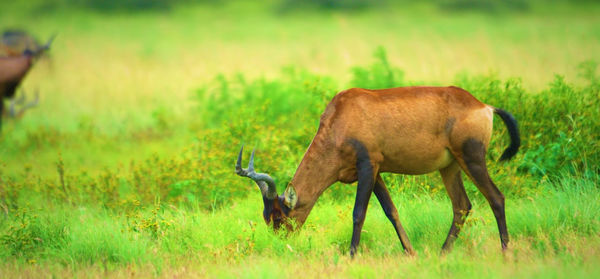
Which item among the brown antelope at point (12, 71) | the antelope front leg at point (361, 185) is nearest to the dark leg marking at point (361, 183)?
the antelope front leg at point (361, 185)

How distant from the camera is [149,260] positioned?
6.75 meters

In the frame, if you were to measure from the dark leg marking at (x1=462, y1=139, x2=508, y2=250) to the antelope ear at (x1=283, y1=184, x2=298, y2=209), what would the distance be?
1797 millimetres

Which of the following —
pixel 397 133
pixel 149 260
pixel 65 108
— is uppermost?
pixel 397 133

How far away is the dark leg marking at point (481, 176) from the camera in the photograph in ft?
22.2

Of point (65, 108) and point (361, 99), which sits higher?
point (361, 99)

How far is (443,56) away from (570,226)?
15.6 meters

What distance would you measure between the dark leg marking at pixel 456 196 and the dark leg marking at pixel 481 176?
41 centimetres

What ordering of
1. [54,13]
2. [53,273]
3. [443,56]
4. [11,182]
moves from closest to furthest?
1. [53,273]
2. [11,182]
3. [443,56]
4. [54,13]

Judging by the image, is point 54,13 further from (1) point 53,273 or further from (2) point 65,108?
(1) point 53,273

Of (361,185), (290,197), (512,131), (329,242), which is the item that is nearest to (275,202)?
(290,197)

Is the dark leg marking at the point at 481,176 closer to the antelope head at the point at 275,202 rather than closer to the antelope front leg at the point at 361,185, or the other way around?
the antelope front leg at the point at 361,185

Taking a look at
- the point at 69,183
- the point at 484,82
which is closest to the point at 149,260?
the point at 69,183

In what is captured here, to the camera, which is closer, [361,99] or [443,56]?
[361,99]

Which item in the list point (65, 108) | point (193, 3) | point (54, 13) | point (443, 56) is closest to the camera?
point (65, 108)
